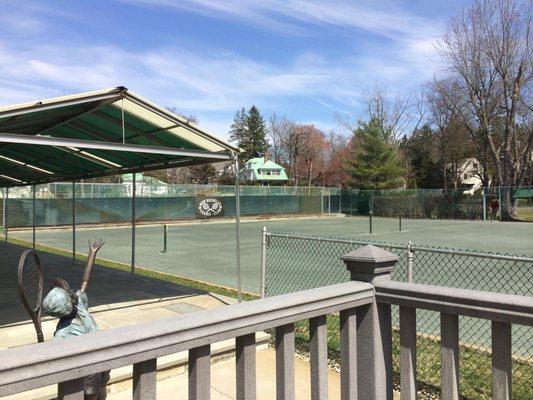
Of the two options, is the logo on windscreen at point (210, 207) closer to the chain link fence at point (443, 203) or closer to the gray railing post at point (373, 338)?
the chain link fence at point (443, 203)

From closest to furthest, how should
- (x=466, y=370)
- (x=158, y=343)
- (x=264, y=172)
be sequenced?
1. (x=158, y=343)
2. (x=466, y=370)
3. (x=264, y=172)

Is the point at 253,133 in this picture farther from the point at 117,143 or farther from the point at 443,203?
the point at 117,143

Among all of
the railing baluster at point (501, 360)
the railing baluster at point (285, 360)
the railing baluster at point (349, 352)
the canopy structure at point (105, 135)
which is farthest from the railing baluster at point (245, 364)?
the canopy structure at point (105, 135)

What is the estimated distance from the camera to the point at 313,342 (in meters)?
2.37

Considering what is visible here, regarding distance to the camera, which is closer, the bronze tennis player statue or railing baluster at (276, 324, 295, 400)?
railing baluster at (276, 324, 295, 400)

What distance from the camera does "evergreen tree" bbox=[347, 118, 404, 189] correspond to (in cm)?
5100

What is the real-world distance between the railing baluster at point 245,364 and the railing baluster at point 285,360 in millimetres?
186

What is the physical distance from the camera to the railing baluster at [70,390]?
1.57 metres

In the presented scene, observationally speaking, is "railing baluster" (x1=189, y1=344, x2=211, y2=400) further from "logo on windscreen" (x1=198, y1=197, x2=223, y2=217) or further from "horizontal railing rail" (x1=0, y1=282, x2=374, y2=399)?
"logo on windscreen" (x1=198, y1=197, x2=223, y2=217)

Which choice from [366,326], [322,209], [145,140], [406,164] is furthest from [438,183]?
[366,326]

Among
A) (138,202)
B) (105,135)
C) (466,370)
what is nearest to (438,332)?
(466,370)

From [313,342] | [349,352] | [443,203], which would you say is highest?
[313,342]

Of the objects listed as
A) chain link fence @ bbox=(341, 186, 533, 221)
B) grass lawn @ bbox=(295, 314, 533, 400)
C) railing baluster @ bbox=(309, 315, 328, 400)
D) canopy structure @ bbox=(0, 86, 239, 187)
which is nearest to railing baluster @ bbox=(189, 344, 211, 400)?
railing baluster @ bbox=(309, 315, 328, 400)

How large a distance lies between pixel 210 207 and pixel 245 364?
34.8 metres
